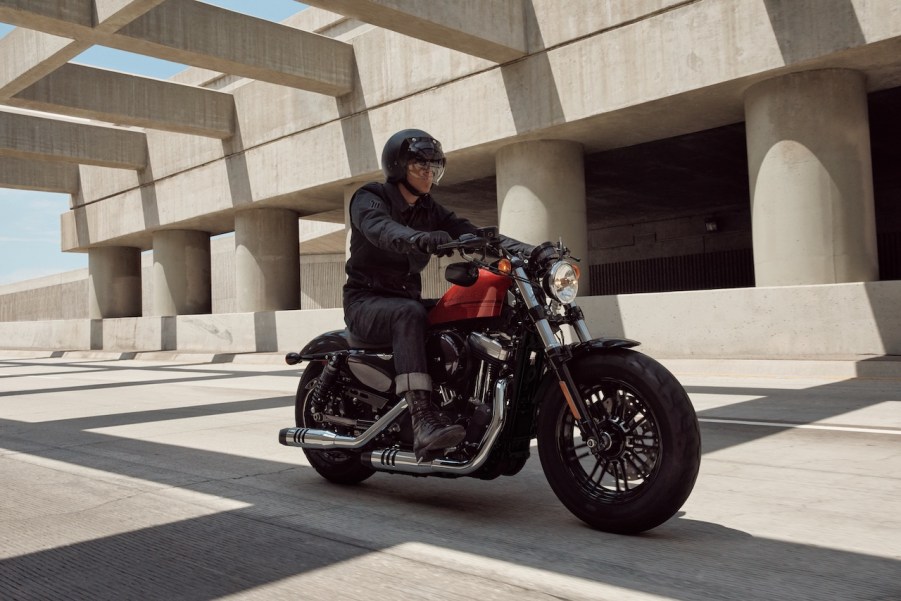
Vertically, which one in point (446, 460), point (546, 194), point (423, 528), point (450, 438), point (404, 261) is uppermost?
point (546, 194)

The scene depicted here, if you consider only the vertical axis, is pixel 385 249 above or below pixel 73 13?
below

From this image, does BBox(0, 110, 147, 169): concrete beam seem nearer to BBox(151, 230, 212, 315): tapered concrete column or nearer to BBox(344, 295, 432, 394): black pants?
BBox(151, 230, 212, 315): tapered concrete column

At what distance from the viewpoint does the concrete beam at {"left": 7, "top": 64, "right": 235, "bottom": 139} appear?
64.3ft

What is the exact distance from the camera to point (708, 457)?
532 centimetres

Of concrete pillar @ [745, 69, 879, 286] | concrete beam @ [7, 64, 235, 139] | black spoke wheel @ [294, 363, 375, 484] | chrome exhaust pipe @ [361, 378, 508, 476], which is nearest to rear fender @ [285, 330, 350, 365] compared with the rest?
black spoke wheel @ [294, 363, 375, 484]

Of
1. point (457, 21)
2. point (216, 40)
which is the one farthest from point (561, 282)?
point (216, 40)

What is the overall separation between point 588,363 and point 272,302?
68.5ft

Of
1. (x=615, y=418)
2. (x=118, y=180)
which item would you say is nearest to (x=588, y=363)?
(x=615, y=418)

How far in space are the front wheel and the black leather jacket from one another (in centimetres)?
102

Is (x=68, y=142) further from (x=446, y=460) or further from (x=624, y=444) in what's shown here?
(x=624, y=444)

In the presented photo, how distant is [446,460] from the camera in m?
3.85

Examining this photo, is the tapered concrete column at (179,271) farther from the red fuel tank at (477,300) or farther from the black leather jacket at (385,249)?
the red fuel tank at (477,300)

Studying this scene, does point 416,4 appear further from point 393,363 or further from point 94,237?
point 94,237

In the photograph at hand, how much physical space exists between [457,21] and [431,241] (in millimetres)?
11502
